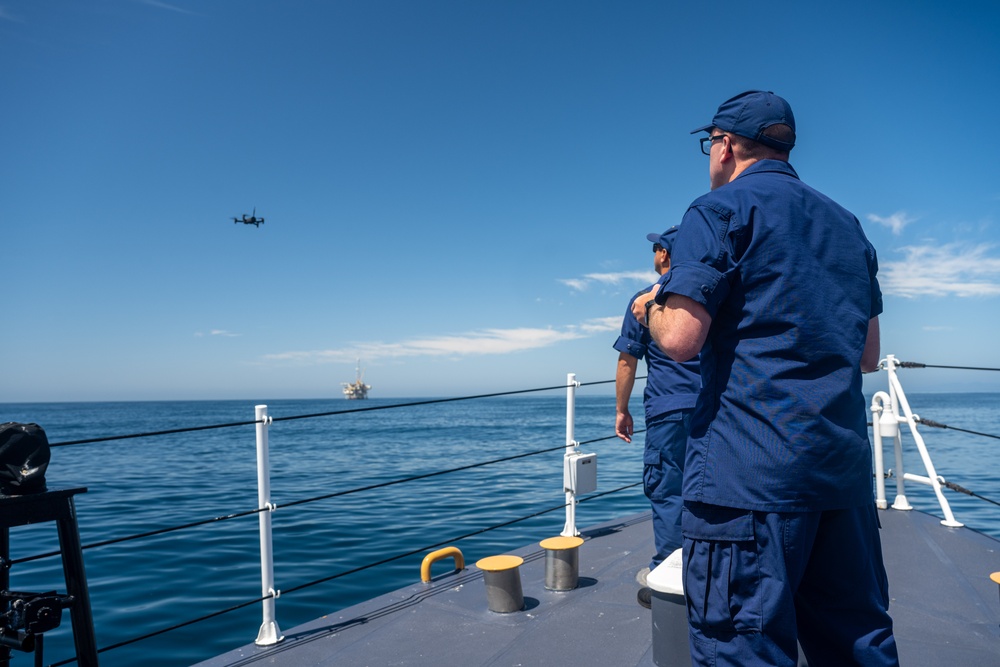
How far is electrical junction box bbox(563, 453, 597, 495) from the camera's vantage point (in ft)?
14.5

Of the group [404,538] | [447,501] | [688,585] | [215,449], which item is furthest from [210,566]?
[215,449]

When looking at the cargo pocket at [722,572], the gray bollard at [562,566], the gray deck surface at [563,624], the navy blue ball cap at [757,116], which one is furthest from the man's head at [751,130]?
the gray bollard at [562,566]

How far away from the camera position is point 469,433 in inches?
1471

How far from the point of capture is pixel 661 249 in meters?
3.00

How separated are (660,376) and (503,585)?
3.97 feet

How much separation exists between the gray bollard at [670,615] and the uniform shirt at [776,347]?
0.96 m

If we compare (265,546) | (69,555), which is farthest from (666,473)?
(69,555)

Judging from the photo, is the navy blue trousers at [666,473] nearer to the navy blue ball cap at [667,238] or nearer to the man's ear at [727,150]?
the navy blue ball cap at [667,238]

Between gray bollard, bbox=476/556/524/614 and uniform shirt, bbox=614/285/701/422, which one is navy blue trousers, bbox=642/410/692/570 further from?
gray bollard, bbox=476/556/524/614

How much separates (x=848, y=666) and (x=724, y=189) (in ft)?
3.38

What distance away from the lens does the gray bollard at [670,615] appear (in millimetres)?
2240

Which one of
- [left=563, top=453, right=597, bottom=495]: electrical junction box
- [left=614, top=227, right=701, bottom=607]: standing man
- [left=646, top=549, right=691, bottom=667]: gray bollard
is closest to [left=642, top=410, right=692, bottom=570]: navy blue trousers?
[left=614, top=227, right=701, bottom=607]: standing man

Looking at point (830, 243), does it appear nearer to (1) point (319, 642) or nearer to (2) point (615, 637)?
(2) point (615, 637)

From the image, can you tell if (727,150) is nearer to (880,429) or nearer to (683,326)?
(683,326)
